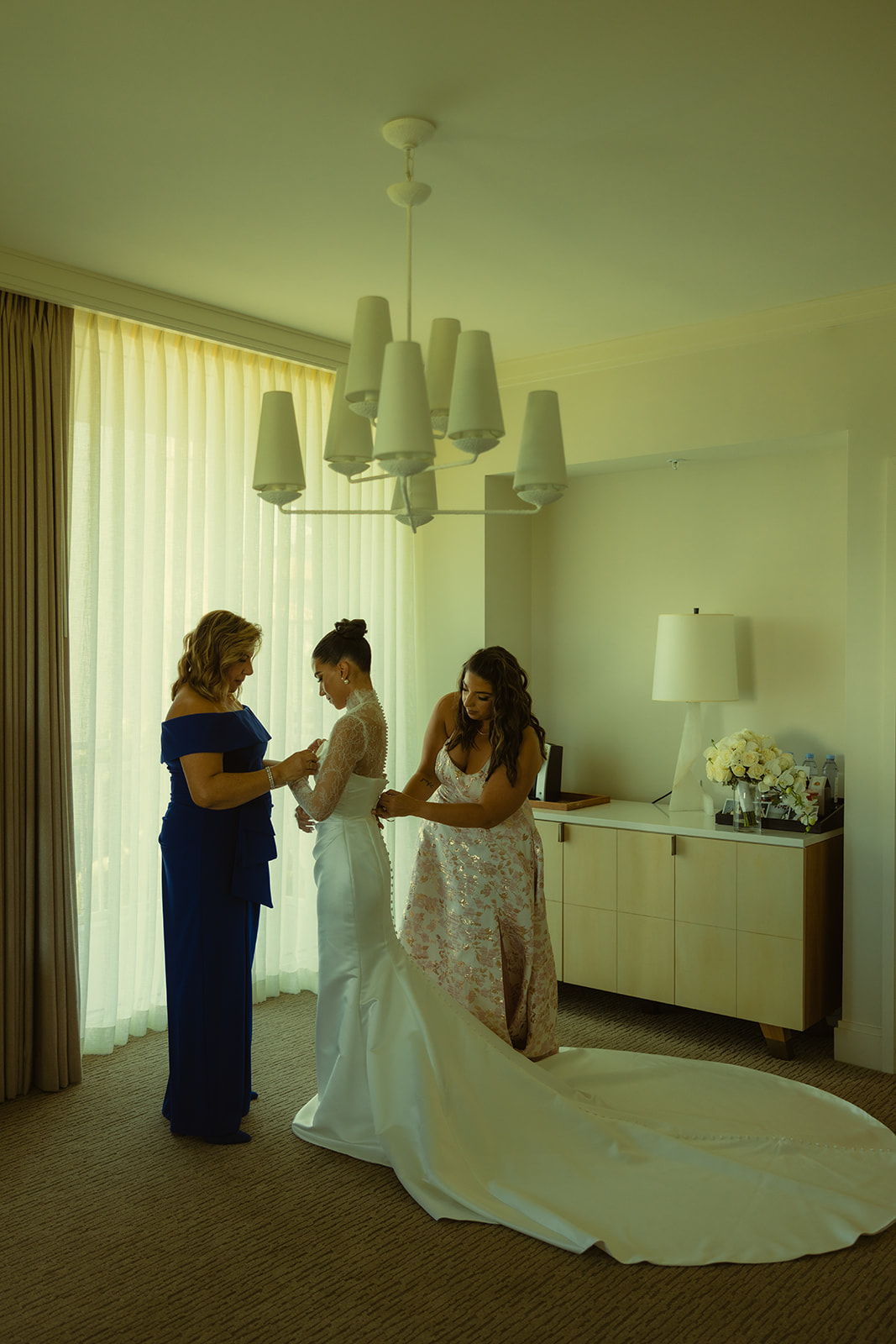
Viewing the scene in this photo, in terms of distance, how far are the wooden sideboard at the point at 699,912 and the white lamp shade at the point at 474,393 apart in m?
2.29

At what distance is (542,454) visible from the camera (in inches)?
111

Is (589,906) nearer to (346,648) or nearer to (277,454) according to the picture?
(346,648)

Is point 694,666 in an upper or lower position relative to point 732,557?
lower

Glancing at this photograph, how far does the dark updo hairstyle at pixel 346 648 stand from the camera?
11.1ft

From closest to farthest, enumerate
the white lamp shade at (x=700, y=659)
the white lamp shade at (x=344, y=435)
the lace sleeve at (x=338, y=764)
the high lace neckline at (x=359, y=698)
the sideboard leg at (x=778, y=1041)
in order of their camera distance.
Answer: the white lamp shade at (x=344, y=435), the lace sleeve at (x=338, y=764), the high lace neckline at (x=359, y=698), the sideboard leg at (x=778, y=1041), the white lamp shade at (x=700, y=659)

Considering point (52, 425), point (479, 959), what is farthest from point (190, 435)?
point (479, 959)

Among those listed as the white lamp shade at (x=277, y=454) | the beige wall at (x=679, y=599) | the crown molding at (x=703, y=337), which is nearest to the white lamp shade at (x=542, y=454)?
the white lamp shade at (x=277, y=454)

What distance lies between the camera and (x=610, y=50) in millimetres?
2373

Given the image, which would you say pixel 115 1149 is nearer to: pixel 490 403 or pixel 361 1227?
pixel 361 1227

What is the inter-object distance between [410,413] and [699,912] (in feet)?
8.89

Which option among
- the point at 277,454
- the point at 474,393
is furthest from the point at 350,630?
the point at 474,393

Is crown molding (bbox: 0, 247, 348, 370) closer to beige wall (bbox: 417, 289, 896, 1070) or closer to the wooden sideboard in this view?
beige wall (bbox: 417, 289, 896, 1070)

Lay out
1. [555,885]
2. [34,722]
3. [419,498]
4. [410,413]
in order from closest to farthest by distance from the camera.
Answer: [410,413], [419,498], [34,722], [555,885]

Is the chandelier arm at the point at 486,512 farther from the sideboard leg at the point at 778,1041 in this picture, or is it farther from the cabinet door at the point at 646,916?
the sideboard leg at the point at 778,1041
